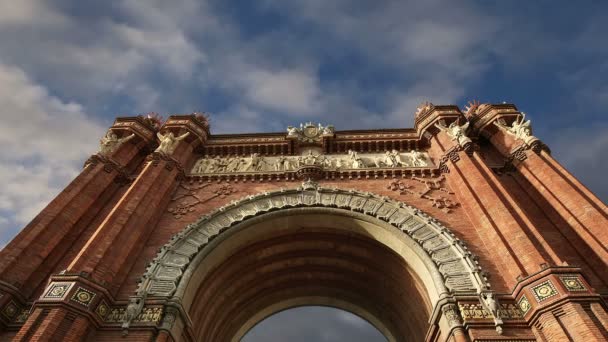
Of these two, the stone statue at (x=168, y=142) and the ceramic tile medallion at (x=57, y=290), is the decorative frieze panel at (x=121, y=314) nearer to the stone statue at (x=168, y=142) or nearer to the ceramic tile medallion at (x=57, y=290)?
the ceramic tile medallion at (x=57, y=290)

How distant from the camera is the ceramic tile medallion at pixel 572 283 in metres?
9.47

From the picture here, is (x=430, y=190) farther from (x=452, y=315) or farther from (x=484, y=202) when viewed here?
(x=452, y=315)

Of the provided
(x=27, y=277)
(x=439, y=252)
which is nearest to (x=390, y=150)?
(x=439, y=252)

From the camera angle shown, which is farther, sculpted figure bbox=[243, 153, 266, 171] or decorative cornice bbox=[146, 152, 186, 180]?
sculpted figure bbox=[243, 153, 266, 171]

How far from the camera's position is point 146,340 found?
32.7ft

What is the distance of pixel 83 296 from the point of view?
10.1m

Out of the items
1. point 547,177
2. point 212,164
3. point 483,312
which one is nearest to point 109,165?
point 212,164

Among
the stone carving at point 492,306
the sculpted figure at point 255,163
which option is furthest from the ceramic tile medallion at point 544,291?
the sculpted figure at point 255,163

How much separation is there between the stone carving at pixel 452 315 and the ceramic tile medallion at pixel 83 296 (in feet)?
28.3

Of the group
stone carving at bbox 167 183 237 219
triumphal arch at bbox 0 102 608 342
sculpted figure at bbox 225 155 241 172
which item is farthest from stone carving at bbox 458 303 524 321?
sculpted figure at bbox 225 155 241 172

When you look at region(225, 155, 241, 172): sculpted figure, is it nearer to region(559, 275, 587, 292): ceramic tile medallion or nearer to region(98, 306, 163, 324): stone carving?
region(98, 306, 163, 324): stone carving

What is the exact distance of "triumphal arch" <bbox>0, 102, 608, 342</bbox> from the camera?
1016cm

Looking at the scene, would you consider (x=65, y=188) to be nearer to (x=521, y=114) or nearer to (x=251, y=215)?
(x=251, y=215)

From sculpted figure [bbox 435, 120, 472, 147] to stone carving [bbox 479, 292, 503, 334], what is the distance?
6.67 metres
